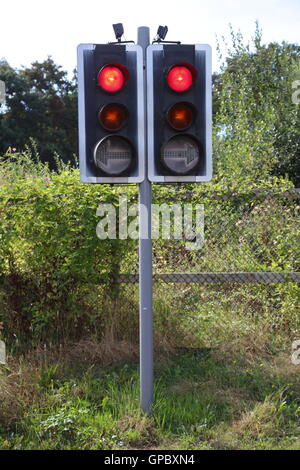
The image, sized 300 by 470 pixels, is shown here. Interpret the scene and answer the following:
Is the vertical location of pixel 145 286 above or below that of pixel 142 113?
below

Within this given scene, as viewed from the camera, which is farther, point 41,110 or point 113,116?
point 41,110

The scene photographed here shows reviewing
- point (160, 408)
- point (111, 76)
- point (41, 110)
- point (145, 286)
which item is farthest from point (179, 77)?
point (41, 110)

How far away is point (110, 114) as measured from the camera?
3.37 meters

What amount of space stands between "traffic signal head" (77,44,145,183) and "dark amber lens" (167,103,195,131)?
0.21 meters

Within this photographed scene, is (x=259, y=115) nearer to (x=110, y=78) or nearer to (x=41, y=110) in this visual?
(x=110, y=78)

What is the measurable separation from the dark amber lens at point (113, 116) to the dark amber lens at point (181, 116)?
1.03ft

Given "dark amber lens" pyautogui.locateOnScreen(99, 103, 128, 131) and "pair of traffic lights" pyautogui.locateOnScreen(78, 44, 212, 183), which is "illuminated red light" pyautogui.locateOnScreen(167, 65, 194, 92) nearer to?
"pair of traffic lights" pyautogui.locateOnScreen(78, 44, 212, 183)

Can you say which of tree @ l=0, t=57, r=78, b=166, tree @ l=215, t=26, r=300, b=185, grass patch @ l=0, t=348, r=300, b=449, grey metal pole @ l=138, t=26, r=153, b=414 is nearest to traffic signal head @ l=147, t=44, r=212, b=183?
grey metal pole @ l=138, t=26, r=153, b=414

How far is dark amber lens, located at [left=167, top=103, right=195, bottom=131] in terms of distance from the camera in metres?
3.39

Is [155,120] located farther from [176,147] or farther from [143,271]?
[143,271]

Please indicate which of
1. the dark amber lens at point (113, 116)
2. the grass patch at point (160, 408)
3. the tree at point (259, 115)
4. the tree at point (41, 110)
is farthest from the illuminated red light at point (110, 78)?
the tree at point (41, 110)

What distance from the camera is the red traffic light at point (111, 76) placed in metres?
3.35

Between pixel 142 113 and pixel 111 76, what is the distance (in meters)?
0.32

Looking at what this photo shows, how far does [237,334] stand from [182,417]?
1505mm
